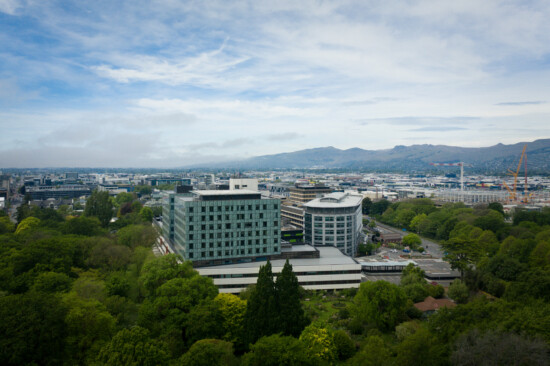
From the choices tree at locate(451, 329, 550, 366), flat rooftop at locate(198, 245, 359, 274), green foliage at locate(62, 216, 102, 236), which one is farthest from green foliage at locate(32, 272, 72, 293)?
tree at locate(451, 329, 550, 366)

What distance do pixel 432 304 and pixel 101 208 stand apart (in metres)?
60.7

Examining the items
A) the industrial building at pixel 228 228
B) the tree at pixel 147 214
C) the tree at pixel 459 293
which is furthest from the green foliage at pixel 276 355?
the tree at pixel 147 214

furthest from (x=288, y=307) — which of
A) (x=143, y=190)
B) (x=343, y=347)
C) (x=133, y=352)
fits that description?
(x=143, y=190)

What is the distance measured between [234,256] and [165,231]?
19.9 metres

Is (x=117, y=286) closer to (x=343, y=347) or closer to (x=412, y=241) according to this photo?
(x=343, y=347)

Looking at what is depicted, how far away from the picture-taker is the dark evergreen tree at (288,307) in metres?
29.0

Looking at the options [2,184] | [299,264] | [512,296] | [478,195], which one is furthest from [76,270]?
[2,184]

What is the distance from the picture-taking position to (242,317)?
100.0ft

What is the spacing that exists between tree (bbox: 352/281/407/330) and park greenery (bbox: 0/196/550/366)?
0.09m

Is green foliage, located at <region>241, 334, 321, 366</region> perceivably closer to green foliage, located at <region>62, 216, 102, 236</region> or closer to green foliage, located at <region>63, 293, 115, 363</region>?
green foliage, located at <region>63, 293, 115, 363</region>

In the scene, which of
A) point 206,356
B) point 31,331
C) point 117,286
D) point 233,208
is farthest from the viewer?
point 233,208

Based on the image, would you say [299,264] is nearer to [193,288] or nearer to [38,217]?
[193,288]

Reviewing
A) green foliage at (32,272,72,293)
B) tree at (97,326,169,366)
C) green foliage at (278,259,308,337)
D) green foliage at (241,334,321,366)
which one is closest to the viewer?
tree at (97,326,169,366)

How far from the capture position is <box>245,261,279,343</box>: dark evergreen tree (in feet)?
93.3
